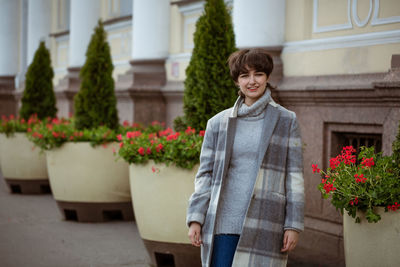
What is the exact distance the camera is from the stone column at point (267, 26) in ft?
21.5

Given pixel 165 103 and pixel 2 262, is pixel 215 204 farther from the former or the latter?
pixel 165 103

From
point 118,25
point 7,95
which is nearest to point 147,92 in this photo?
point 118,25

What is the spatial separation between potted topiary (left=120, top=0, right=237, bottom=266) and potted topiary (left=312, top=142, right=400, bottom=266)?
5.51ft

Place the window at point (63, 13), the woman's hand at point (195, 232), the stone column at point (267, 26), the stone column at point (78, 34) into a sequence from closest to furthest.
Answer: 1. the woman's hand at point (195, 232)
2. the stone column at point (267, 26)
3. the stone column at point (78, 34)
4. the window at point (63, 13)

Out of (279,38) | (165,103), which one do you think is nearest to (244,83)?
(279,38)

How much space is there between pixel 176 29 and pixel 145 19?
0.51 metres

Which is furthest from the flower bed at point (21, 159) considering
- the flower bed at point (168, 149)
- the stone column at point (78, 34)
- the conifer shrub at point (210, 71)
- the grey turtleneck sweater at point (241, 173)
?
the grey turtleneck sweater at point (241, 173)

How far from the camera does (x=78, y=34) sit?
12258mm

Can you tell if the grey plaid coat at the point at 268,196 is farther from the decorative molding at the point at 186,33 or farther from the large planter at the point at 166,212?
the decorative molding at the point at 186,33

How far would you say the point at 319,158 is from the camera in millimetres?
5910

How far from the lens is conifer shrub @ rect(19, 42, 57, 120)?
9.98m

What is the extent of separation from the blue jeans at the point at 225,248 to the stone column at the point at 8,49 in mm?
14816

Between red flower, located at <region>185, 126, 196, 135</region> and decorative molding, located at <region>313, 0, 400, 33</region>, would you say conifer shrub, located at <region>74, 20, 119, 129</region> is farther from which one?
decorative molding, located at <region>313, 0, 400, 33</region>

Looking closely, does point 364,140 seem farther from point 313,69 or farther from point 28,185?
point 28,185
